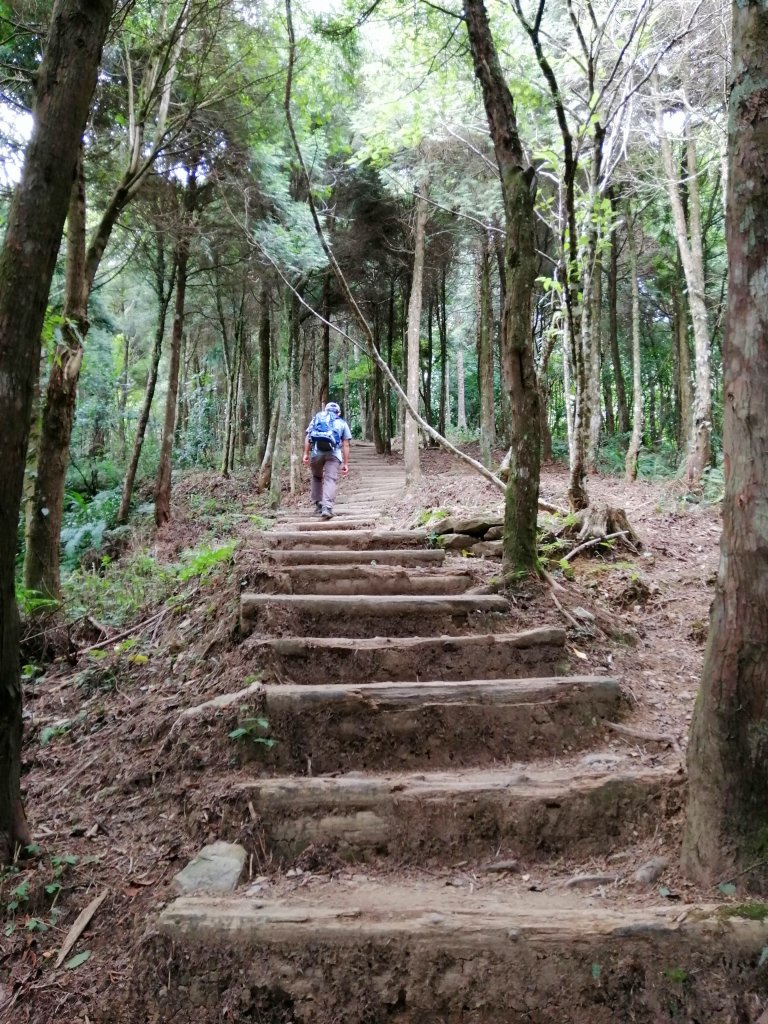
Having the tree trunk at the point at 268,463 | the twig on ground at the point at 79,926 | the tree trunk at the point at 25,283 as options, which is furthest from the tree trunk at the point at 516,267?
the tree trunk at the point at 268,463

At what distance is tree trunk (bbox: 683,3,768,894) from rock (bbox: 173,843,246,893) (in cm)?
200

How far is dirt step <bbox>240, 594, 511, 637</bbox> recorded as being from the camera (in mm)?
4465

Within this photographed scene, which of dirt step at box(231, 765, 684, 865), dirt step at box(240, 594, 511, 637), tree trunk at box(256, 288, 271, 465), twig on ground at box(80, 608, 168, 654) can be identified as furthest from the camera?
tree trunk at box(256, 288, 271, 465)

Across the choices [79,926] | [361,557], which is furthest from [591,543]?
[79,926]

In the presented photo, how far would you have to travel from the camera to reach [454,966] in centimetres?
229

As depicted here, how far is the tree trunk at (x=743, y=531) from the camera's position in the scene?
2.22 metres

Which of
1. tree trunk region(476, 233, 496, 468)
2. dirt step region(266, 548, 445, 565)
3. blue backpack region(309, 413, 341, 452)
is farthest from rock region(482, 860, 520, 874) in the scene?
tree trunk region(476, 233, 496, 468)

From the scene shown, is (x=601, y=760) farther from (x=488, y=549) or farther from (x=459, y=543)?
(x=459, y=543)

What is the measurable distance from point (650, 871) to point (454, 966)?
95cm


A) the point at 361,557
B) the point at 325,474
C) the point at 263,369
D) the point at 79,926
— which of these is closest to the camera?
the point at 79,926

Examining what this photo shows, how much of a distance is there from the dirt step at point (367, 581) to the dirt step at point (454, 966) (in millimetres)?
2751

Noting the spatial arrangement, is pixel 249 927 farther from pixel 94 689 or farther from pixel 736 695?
pixel 94 689

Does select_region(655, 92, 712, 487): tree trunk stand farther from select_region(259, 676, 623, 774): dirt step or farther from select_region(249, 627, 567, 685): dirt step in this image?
select_region(259, 676, 623, 774): dirt step

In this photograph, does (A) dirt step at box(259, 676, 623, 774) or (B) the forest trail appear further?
(A) dirt step at box(259, 676, 623, 774)
